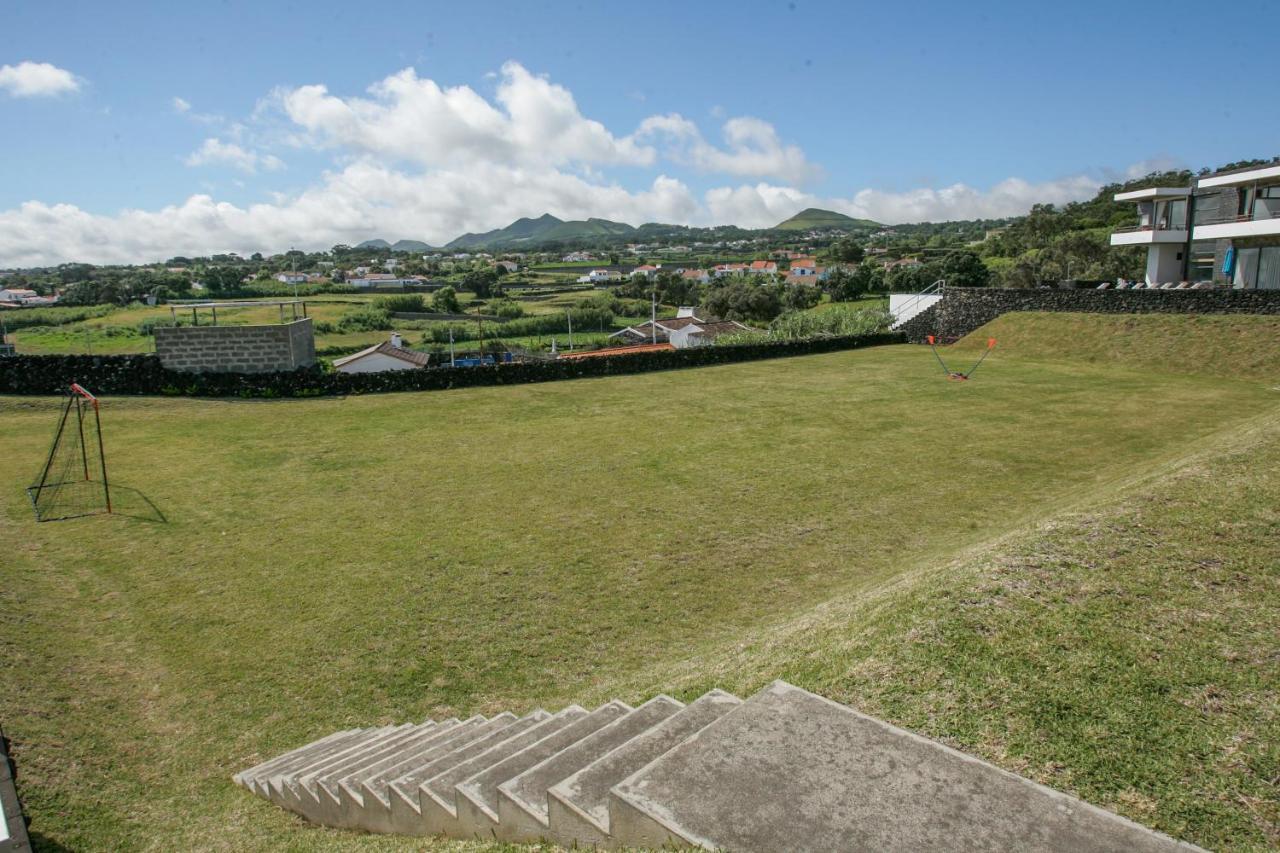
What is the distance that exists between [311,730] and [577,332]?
7998 centimetres

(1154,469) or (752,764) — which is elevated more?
(752,764)

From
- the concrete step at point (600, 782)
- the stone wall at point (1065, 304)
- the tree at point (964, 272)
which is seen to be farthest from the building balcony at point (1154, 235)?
the concrete step at point (600, 782)

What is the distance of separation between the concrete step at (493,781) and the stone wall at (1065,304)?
30.4m

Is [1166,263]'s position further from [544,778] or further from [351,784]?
[351,784]

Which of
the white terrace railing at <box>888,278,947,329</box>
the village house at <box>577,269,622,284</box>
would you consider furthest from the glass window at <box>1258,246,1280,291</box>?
the village house at <box>577,269,622,284</box>

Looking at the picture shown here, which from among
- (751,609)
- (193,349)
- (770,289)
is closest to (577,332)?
(770,289)

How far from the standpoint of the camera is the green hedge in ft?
67.9

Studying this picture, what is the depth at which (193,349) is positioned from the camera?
70.3 feet

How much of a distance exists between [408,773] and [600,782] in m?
1.55

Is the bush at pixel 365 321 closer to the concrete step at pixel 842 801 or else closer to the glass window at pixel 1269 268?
the glass window at pixel 1269 268

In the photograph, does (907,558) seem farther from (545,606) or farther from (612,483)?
(612,483)

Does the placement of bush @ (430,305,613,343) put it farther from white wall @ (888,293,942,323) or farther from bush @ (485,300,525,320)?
white wall @ (888,293,942,323)

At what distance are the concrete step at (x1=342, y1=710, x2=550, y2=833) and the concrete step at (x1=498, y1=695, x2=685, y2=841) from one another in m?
0.82

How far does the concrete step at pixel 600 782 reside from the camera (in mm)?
3156
